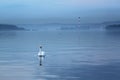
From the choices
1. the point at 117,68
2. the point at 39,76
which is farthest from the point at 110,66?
the point at 39,76

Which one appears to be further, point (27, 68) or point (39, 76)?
point (27, 68)

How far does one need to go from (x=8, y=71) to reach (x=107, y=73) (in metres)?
6.36

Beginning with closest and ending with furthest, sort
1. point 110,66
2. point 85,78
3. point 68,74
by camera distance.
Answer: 1. point 85,78
2. point 68,74
3. point 110,66

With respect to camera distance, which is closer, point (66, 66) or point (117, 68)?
point (117, 68)

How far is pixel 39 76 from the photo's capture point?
75.6 ft

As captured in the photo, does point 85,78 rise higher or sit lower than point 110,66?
lower

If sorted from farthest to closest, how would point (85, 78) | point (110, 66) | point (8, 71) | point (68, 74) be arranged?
point (110, 66) → point (8, 71) → point (68, 74) → point (85, 78)

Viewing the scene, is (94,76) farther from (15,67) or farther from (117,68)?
(15,67)

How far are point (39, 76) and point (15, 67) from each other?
208 inches

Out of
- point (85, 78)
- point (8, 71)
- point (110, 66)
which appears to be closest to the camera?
point (85, 78)

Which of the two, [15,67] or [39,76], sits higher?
[15,67]

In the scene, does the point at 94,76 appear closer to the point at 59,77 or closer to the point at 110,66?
the point at 59,77

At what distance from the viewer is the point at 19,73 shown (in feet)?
80.7

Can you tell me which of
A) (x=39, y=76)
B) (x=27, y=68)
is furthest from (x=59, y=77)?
(x=27, y=68)
